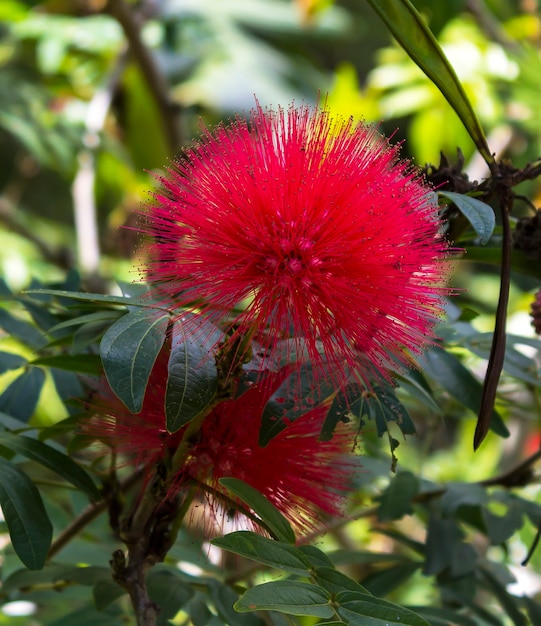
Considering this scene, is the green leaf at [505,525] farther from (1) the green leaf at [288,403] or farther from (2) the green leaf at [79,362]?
(2) the green leaf at [79,362]

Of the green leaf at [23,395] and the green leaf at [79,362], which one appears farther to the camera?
the green leaf at [23,395]

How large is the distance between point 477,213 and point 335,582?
1.07 ft

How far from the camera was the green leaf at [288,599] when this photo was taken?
1.79ft

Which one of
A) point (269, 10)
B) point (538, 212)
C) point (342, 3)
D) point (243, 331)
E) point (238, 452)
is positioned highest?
point (342, 3)

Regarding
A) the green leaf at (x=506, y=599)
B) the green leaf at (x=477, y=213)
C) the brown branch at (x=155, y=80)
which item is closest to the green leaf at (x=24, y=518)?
the green leaf at (x=477, y=213)

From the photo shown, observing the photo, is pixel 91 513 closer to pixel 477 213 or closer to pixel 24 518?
pixel 24 518

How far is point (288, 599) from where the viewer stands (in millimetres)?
576

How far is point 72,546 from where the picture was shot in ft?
3.42

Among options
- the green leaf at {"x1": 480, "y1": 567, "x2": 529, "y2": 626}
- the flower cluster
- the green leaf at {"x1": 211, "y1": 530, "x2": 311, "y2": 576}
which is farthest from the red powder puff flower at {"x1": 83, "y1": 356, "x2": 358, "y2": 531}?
the green leaf at {"x1": 480, "y1": 567, "x2": 529, "y2": 626}

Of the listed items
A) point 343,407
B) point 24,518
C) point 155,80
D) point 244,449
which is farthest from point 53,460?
point 155,80

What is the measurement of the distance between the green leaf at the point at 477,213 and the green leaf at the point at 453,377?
6.9 inches

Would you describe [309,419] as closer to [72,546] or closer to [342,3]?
[72,546]

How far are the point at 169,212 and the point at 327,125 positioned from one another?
16 cm

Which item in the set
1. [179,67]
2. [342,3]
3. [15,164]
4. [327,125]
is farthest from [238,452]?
[342,3]
